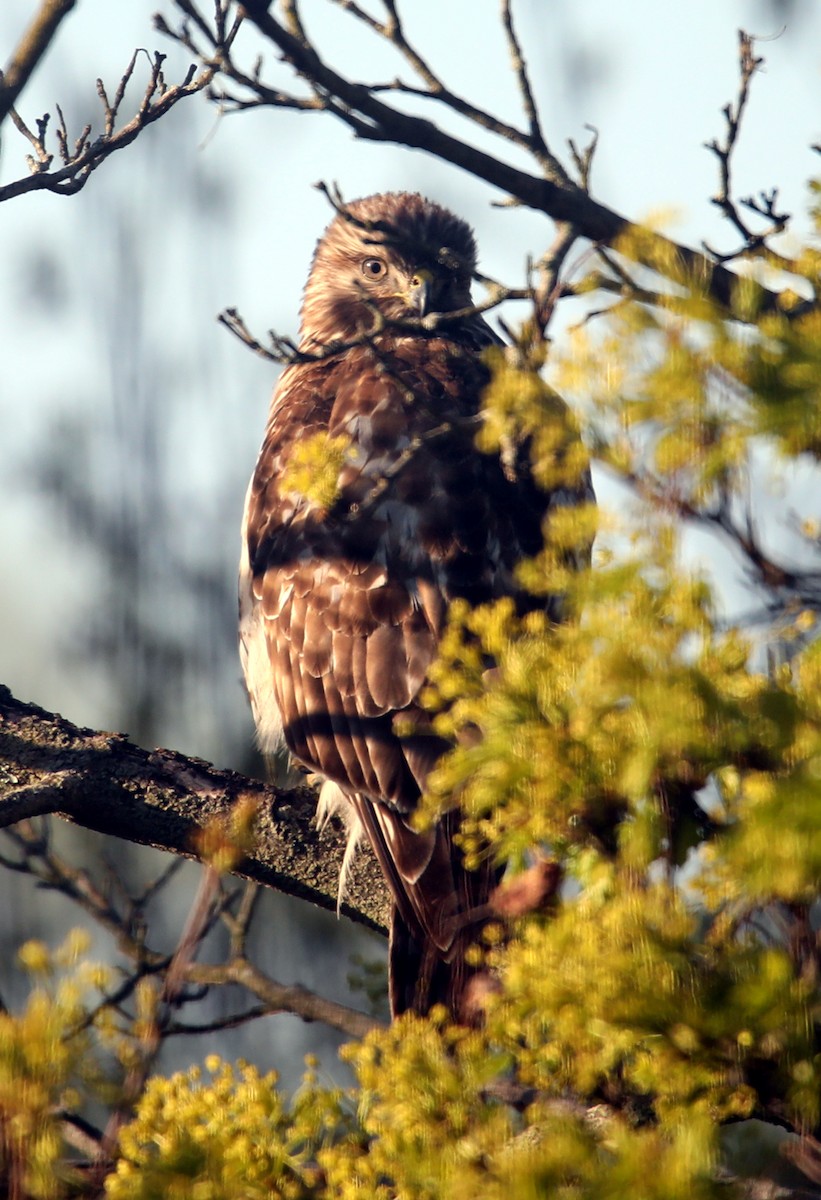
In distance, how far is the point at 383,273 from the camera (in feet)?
17.8

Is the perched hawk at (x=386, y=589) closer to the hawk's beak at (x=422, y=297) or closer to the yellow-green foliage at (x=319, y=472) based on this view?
the hawk's beak at (x=422, y=297)

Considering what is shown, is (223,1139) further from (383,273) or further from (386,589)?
(383,273)

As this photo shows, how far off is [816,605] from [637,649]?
17 cm

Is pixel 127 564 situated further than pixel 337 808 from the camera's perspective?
Yes

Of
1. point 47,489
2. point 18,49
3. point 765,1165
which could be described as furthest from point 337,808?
point 47,489

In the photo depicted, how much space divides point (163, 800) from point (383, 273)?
2857mm

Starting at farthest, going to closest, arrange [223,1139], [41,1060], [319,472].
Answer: [319,472] → [223,1139] → [41,1060]

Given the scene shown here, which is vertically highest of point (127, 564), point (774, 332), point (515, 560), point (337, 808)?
point (127, 564)

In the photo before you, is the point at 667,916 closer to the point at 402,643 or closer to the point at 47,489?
the point at 402,643

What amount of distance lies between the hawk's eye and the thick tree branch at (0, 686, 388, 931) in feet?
8.71

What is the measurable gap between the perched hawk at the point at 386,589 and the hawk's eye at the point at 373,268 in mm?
1027

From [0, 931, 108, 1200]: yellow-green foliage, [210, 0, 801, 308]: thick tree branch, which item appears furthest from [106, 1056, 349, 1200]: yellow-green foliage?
[210, 0, 801, 308]: thick tree branch

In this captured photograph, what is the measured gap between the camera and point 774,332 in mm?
1184

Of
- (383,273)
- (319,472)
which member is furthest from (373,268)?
(319,472)
